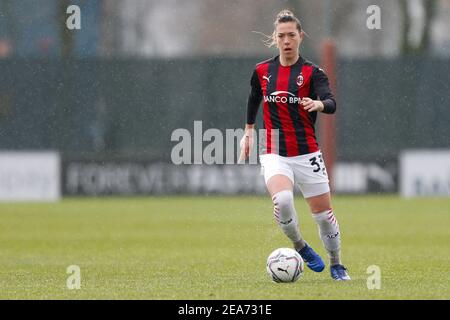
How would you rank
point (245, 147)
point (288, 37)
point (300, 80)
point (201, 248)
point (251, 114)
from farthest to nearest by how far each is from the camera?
point (201, 248) < point (251, 114) < point (245, 147) < point (300, 80) < point (288, 37)

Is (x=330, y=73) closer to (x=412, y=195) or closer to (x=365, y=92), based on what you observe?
(x=365, y=92)

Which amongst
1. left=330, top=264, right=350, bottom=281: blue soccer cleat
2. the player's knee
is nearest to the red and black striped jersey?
the player's knee

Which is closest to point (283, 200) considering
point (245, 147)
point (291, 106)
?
point (245, 147)

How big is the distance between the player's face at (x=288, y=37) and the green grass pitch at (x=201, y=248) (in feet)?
6.64

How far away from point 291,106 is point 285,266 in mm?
1397

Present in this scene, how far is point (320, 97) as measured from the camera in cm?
983

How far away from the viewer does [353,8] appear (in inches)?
1058

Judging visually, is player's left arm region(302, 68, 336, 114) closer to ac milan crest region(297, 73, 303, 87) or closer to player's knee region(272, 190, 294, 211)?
ac milan crest region(297, 73, 303, 87)

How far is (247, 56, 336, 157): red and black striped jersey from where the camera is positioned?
999 cm

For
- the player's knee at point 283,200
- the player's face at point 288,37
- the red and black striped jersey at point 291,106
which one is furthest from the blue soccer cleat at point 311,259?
the player's face at point 288,37

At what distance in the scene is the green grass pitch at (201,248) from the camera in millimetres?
9373

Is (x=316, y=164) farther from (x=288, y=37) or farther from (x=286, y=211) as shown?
(x=288, y=37)
